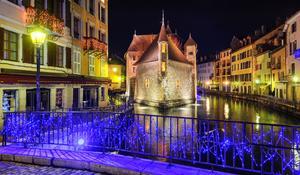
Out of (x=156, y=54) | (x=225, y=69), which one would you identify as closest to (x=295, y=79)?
(x=156, y=54)

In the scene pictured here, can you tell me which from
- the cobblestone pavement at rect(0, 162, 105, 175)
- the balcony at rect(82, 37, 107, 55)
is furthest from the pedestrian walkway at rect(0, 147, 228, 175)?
the balcony at rect(82, 37, 107, 55)

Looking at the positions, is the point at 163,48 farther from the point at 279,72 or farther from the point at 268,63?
the point at 268,63

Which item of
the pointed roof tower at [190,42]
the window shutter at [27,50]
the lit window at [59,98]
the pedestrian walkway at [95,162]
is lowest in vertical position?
the pedestrian walkway at [95,162]

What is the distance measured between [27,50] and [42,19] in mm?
2206

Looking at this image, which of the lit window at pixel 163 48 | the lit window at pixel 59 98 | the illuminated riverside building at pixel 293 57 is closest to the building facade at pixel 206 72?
the illuminated riverside building at pixel 293 57

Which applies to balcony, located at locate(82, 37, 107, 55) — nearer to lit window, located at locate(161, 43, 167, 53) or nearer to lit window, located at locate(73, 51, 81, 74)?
lit window, located at locate(73, 51, 81, 74)

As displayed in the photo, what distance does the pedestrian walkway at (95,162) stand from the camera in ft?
19.2

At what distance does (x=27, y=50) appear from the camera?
612 inches

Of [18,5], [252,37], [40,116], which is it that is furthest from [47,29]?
[252,37]

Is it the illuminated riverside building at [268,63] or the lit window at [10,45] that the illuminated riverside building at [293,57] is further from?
the lit window at [10,45]

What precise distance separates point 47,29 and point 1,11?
3.16 meters

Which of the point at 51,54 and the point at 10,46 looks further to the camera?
the point at 51,54

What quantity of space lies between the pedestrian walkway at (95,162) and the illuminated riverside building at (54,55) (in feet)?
20.1

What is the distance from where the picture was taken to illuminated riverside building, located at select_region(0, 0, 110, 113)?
46.0 feet
